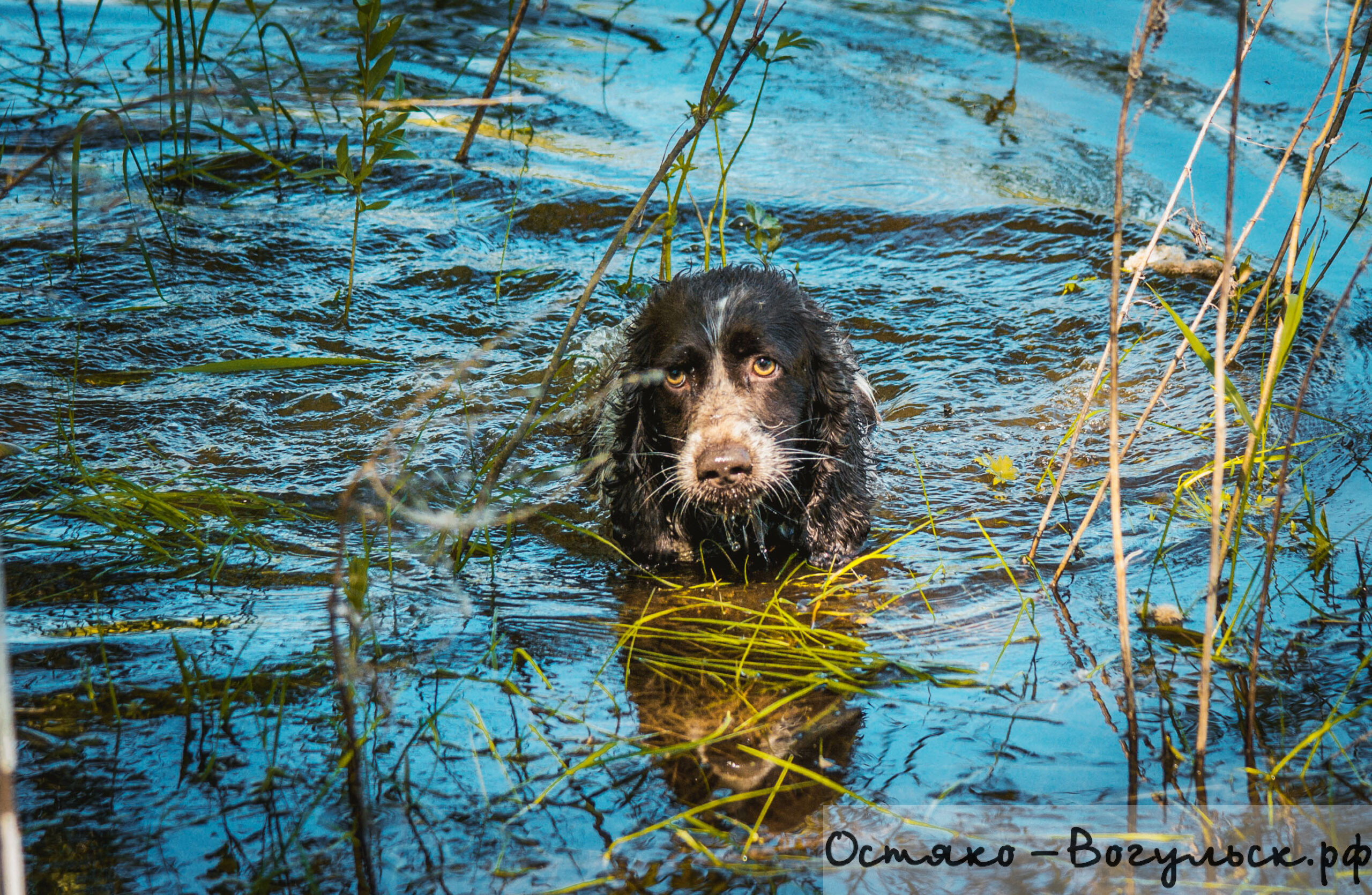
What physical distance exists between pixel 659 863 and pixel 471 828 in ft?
1.35

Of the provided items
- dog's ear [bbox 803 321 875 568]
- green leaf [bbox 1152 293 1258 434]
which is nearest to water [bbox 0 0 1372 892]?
dog's ear [bbox 803 321 875 568]

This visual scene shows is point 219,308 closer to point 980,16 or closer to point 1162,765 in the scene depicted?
point 1162,765

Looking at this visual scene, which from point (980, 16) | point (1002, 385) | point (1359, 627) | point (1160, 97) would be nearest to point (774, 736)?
point (1359, 627)

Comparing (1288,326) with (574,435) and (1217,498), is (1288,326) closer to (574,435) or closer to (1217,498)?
(1217,498)

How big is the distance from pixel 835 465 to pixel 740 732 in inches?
66.7

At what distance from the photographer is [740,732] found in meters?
2.67

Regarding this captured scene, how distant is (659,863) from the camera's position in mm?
2283

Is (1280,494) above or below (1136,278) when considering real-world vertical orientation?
below

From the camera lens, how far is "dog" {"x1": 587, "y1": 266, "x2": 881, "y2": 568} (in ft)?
12.3

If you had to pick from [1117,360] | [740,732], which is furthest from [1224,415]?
[740,732]

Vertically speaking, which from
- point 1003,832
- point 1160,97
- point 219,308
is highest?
point 1160,97

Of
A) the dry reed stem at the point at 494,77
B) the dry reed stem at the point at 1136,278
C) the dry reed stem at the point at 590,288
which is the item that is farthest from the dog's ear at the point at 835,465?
the dry reed stem at the point at 494,77

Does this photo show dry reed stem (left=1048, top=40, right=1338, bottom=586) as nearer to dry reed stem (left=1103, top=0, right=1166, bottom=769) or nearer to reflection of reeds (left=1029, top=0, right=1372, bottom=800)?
reflection of reeds (left=1029, top=0, right=1372, bottom=800)

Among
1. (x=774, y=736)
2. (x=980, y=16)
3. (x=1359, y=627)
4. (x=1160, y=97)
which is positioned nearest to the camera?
(x=774, y=736)
